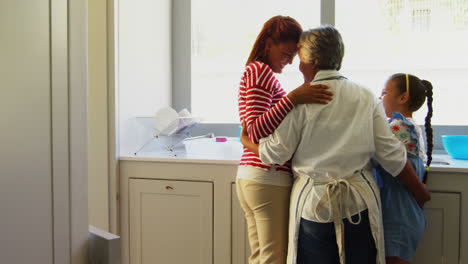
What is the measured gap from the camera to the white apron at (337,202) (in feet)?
3.46

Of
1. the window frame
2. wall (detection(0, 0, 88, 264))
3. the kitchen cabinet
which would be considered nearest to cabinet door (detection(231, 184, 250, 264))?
the kitchen cabinet

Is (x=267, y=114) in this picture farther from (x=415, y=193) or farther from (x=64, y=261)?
(x=64, y=261)

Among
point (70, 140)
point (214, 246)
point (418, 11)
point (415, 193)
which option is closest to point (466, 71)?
point (418, 11)

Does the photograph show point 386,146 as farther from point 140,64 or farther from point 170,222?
point 140,64

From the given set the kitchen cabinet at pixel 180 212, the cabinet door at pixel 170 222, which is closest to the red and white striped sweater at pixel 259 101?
the kitchen cabinet at pixel 180 212

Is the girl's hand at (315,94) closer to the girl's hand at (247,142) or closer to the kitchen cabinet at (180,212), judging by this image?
the girl's hand at (247,142)

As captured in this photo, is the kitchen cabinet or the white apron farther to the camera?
the kitchen cabinet

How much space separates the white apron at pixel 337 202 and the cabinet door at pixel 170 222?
25.0 inches

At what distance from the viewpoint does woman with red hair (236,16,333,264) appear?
3.84 feet

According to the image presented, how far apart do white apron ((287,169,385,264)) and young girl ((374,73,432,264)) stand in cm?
20

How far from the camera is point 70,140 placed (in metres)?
0.41

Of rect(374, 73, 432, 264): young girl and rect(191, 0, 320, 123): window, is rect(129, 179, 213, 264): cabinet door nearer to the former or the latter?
rect(191, 0, 320, 123): window

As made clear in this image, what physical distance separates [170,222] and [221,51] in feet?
3.39

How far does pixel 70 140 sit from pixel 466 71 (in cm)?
205
